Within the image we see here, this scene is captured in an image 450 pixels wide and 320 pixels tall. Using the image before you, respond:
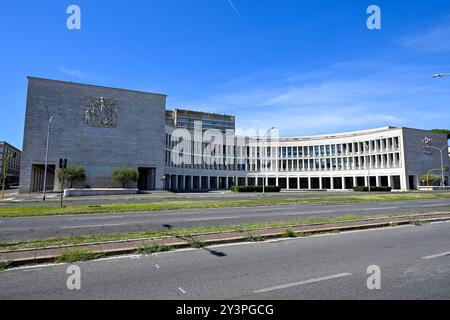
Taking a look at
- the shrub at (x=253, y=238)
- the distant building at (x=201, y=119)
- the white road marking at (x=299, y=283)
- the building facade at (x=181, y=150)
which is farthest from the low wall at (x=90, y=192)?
the distant building at (x=201, y=119)

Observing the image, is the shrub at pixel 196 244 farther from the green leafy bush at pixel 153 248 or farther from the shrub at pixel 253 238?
the shrub at pixel 253 238

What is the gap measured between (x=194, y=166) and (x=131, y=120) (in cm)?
2600

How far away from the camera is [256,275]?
5.45 meters

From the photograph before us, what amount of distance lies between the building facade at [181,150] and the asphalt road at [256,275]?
34.0m

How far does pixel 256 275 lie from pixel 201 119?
119 m

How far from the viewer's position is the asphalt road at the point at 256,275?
4500 millimetres

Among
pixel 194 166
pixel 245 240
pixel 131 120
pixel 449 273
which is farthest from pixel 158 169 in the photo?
pixel 449 273

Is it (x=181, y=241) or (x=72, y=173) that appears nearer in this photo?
(x=181, y=241)

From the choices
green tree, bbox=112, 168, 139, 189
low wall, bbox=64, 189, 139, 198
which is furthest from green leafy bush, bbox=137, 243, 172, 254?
green tree, bbox=112, 168, 139, 189

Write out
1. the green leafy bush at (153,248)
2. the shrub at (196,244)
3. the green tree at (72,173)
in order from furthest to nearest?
the green tree at (72,173)
the shrub at (196,244)
the green leafy bush at (153,248)

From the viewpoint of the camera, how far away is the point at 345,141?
7800 cm

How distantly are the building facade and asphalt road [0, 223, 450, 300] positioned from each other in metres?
34.0

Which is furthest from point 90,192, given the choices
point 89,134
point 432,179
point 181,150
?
point 432,179

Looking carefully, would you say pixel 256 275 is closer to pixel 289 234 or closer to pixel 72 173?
pixel 289 234
